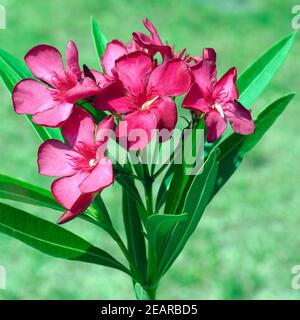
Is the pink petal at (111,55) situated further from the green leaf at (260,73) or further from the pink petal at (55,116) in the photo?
the green leaf at (260,73)

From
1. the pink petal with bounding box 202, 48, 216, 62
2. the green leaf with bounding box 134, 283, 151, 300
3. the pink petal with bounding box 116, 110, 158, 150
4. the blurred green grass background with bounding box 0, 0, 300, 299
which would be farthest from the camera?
the blurred green grass background with bounding box 0, 0, 300, 299

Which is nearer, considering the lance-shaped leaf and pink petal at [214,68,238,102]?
pink petal at [214,68,238,102]

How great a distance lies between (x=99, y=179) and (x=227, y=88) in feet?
0.77

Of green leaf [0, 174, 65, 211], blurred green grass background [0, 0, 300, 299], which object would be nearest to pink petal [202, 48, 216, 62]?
green leaf [0, 174, 65, 211]

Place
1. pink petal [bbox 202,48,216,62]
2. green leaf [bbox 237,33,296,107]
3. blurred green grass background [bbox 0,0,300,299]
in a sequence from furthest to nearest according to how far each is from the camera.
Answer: blurred green grass background [bbox 0,0,300,299] < green leaf [bbox 237,33,296,107] < pink petal [bbox 202,48,216,62]

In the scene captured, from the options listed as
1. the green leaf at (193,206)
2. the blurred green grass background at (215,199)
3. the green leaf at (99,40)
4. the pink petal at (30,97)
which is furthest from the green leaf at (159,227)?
the blurred green grass background at (215,199)

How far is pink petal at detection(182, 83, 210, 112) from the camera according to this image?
99cm

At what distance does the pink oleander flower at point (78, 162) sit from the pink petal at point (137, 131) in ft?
0.10

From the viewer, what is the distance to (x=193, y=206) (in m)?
1.06

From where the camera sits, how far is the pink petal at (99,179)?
932 mm

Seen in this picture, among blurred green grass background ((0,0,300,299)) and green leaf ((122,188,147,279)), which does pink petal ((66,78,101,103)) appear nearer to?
green leaf ((122,188,147,279))

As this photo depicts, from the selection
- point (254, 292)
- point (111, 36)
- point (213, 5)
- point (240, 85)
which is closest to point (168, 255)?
point (240, 85)

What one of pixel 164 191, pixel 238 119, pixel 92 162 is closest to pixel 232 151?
pixel 164 191

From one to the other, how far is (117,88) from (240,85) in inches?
16.3
